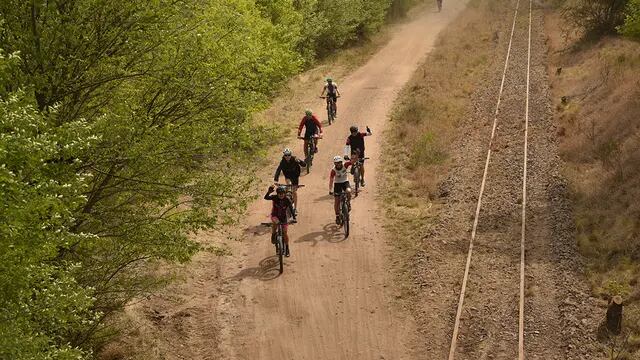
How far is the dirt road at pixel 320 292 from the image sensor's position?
12.3 metres

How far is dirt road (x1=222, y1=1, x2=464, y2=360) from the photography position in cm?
1231

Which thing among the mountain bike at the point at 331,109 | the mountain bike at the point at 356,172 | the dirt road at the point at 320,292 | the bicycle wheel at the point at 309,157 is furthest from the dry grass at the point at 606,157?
the mountain bike at the point at 331,109

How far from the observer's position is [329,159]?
75.0 feet

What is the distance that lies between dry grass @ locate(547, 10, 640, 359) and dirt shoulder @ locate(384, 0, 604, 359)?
496 millimetres

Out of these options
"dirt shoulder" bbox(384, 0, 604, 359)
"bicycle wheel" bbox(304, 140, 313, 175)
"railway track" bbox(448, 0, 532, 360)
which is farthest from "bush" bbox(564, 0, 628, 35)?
"bicycle wheel" bbox(304, 140, 313, 175)

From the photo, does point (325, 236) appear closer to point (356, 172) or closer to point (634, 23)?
point (356, 172)

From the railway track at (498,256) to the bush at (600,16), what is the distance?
44.0ft

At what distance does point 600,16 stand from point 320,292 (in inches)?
1213

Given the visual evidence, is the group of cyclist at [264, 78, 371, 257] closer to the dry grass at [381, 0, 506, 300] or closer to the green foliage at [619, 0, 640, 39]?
the dry grass at [381, 0, 506, 300]

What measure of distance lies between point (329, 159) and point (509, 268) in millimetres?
9833

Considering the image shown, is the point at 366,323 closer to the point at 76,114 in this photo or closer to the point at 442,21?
the point at 76,114

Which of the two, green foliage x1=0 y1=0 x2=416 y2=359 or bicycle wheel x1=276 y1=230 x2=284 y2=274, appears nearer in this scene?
green foliage x1=0 y1=0 x2=416 y2=359

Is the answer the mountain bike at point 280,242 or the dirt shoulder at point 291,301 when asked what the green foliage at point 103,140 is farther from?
the mountain bike at point 280,242

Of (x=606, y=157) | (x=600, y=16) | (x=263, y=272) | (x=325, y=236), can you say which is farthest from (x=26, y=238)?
(x=600, y=16)
